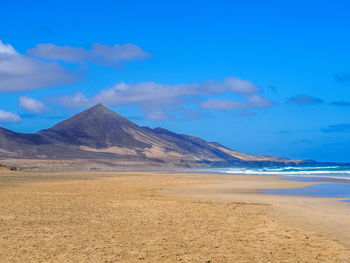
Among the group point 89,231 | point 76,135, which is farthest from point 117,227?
point 76,135

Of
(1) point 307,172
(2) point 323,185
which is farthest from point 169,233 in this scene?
(1) point 307,172

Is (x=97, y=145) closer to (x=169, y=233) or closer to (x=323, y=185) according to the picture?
(x=323, y=185)

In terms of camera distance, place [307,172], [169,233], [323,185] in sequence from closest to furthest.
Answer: [169,233]
[323,185]
[307,172]

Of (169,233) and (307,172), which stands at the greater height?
(307,172)

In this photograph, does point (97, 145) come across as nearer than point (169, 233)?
No

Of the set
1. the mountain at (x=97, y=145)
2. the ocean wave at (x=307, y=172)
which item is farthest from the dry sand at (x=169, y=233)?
the mountain at (x=97, y=145)

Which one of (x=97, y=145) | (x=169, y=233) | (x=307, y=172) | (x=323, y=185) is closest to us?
(x=169, y=233)

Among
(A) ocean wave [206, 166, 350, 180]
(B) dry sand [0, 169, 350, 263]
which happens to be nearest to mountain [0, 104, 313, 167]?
(A) ocean wave [206, 166, 350, 180]

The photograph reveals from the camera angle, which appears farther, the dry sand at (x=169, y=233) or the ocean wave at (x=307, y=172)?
the ocean wave at (x=307, y=172)

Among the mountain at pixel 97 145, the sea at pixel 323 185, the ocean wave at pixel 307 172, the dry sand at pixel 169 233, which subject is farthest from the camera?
the mountain at pixel 97 145

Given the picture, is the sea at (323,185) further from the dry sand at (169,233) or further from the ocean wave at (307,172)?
the dry sand at (169,233)

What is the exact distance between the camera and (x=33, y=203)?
1703 centimetres

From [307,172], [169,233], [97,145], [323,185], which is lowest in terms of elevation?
[169,233]

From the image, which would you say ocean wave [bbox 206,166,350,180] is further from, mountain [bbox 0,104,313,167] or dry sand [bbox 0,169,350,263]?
dry sand [bbox 0,169,350,263]
